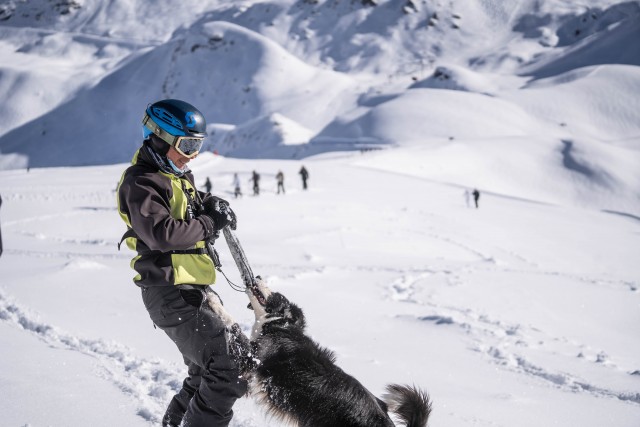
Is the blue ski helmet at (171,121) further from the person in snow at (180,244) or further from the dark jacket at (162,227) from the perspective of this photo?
the dark jacket at (162,227)

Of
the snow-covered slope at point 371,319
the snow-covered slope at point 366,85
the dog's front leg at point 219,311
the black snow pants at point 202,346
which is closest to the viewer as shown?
the black snow pants at point 202,346

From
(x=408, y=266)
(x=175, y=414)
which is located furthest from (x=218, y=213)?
(x=408, y=266)

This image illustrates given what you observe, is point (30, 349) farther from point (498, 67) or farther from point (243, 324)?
point (498, 67)

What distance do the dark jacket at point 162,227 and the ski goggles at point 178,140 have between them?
130mm

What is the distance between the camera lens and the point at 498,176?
49875 millimetres

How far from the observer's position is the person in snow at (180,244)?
2705 mm

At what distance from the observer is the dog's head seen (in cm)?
262

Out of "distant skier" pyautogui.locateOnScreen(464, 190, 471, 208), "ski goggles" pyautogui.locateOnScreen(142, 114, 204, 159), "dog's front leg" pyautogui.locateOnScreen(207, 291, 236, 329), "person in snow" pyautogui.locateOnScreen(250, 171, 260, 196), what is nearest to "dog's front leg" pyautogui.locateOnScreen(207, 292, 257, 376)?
"dog's front leg" pyautogui.locateOnScreen(207, 291, 236, 329)

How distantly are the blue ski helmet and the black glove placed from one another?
38 cm

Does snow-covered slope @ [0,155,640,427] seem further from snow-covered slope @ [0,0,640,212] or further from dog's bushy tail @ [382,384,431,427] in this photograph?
snow-covered slope @ [0,0,640,212]

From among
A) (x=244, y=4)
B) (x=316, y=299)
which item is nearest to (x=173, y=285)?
(x=316, y=299)

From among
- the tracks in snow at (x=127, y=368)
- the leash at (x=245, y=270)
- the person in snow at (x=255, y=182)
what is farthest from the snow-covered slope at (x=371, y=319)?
the person in snow at (x=255, y=182)

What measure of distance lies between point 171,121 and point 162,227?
2.05ft

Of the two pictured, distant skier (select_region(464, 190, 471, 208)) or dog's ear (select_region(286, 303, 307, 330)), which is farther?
distant skier (select_region(464, 190, 471, 208))
